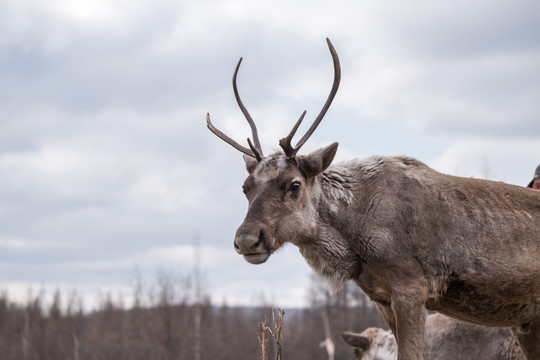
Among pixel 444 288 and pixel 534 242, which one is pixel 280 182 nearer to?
pixel 444 288

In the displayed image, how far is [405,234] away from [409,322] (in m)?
0.83

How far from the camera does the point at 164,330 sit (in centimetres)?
5438

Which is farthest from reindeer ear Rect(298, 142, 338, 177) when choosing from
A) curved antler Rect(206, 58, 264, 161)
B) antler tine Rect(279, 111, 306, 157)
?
curved antler Rect(206, 58, 264, 161)

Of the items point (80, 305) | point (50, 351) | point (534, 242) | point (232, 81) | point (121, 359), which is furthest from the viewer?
point (80, 305)

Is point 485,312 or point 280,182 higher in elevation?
point 280,182

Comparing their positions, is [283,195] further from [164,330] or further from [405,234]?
[164,330]

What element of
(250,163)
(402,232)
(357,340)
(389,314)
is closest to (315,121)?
(250,163)

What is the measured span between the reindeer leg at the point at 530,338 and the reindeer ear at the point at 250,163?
3.37m

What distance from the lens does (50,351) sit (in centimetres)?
9088

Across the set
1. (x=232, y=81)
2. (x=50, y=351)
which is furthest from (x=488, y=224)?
(x=50, y=351)

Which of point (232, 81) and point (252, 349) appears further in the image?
point (252, 349)

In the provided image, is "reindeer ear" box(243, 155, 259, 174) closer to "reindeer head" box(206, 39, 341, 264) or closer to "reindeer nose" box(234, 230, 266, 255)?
"reindeer head" box(206, 39, 341, 264)

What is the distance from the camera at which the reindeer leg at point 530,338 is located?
8641mm

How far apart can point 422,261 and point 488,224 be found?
2.79 feet
